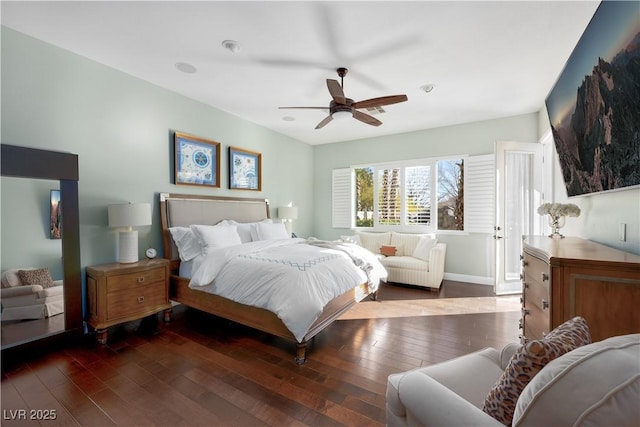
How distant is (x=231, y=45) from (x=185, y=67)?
0.80 meters

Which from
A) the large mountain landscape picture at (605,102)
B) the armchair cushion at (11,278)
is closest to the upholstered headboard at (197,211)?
the armchair cushion at (11,278)

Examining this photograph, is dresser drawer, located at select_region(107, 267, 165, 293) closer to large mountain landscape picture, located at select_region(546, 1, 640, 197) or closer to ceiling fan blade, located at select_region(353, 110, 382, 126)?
ceiling fan blade, located at select_region(353, 110, 382, 126)

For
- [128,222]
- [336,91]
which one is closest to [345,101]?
[336,91]

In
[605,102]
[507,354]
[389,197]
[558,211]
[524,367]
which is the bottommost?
[507,354]

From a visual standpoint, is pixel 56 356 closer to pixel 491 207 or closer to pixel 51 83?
pixel 51 83

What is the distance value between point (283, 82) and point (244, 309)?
265 centimetres

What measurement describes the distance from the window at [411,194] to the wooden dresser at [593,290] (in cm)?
331

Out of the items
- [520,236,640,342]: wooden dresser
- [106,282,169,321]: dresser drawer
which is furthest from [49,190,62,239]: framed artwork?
[520,236,640,342]: wooden dresser

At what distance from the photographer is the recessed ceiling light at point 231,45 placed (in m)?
2.55

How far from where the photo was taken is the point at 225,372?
221 cm

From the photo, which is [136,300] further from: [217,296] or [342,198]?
[342,198]

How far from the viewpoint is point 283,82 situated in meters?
3.33

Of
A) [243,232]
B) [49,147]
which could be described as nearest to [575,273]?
[243,232]

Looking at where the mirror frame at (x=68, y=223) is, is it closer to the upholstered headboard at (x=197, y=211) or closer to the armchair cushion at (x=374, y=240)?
the upholstered headboard at (x=197, y=211)
